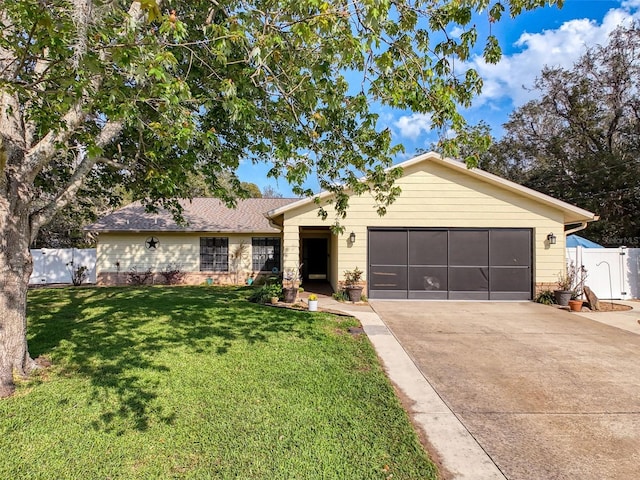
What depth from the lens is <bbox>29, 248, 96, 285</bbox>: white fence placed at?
14992 mm

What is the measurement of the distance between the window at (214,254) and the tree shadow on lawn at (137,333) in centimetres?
475

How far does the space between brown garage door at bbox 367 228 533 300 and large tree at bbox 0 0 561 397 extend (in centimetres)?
538

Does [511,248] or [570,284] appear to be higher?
[511,248]

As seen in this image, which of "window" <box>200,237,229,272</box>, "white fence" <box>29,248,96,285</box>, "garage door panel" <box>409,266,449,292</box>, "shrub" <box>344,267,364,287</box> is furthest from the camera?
"window" <box>200,237,229,272</box>

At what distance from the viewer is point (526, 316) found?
27.6 ft

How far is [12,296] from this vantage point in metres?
4.05

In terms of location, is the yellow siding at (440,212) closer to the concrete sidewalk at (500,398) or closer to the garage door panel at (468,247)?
the garage door panel at (468,247)

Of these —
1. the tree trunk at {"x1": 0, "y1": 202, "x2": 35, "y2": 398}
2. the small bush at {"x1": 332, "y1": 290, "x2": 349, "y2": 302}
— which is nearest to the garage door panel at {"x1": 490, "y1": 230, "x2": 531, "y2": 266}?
the small bush at {"x1": 332, "y1": 290, "x2": 349, "y2": 302}

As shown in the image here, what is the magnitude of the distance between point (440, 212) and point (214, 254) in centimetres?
989

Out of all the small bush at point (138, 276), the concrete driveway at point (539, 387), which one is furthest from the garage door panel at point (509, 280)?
the small bush at point (138, 276)

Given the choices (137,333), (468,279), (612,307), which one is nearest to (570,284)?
(612,307)

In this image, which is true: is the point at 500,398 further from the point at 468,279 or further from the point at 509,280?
the point at 509,280

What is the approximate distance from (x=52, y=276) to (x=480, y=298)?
1781cm

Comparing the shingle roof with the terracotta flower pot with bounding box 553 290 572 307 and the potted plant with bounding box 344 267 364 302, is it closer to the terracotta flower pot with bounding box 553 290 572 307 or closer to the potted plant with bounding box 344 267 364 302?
the potted plant with bounding box 344 267 364 302
